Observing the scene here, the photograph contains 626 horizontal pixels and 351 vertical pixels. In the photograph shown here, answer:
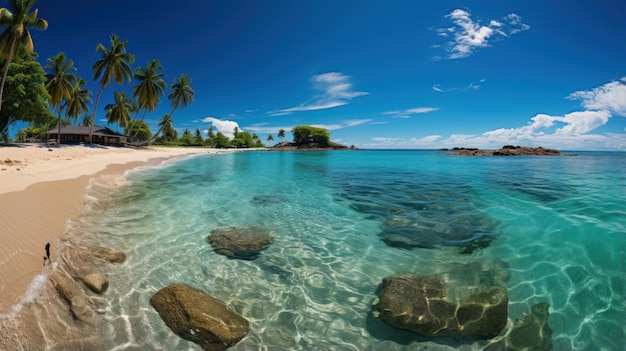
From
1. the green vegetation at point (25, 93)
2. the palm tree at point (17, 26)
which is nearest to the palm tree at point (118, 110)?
the green vegetation at point (25, 93)

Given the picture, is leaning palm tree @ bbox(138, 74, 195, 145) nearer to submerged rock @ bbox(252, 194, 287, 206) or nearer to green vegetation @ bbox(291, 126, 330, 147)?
submerged rock @ bbox(252, 194, 287, 206)

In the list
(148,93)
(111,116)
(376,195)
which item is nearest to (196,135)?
(111,116)

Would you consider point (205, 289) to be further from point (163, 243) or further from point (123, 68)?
point (123, 68)

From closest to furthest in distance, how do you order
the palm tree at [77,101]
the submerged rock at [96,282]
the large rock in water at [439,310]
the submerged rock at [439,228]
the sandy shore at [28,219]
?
the large rock in water at [439,310], the sandy shore at [28,219], the submerged rock at [96,282], the submerged rock at [439,228], the palm tree at [77,101]

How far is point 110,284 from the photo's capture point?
494cm

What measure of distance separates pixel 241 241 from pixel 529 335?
237 inches

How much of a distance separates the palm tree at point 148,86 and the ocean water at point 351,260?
1887 inches

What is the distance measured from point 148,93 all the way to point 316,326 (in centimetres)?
5946

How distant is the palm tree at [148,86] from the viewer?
5088cm

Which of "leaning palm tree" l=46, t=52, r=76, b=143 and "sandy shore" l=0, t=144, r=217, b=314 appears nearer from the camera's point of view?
"sandy shore" l=0, t=144, r=217, b=314

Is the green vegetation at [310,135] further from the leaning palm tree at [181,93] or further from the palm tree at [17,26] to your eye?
the palm tree at [17,26]

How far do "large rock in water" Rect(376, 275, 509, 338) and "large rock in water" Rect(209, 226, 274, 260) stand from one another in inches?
132

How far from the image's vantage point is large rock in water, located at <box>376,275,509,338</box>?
3.99 metres

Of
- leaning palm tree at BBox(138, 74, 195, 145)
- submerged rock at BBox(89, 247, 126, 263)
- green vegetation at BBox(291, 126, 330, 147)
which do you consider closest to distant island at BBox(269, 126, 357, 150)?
green vegetation at BBox(291, 126, 330, 147)
